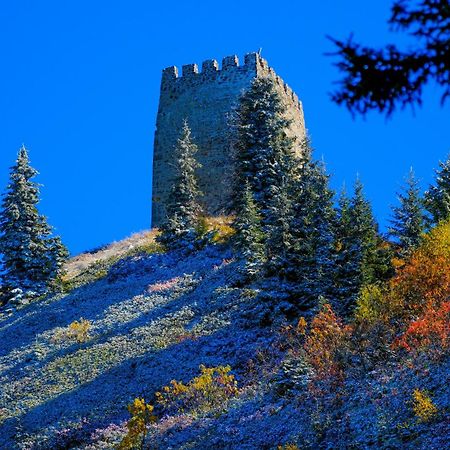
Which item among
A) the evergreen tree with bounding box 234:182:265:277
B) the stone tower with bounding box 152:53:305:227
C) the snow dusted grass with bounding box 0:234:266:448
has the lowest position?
the snow dusted grass with bounding box 0:234:266:448

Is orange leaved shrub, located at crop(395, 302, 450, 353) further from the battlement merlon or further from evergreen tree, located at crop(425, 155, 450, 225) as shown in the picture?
the battlement merlon

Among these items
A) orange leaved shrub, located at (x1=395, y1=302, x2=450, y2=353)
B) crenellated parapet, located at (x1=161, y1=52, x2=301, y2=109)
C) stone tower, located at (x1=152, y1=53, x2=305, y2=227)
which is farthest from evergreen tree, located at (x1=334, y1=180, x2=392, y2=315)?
crenellated parapet, located at (x1=161, y1=52, x2=301, y2=109)

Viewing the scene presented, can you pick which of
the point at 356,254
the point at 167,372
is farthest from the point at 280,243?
the point at 167,372

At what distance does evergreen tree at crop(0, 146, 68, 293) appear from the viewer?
41.2 meters

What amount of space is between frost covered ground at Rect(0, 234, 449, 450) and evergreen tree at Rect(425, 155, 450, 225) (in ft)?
33.6

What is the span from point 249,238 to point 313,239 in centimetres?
545

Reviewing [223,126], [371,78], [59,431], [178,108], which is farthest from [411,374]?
[178,108]

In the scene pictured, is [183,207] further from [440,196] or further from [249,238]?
[440,196]

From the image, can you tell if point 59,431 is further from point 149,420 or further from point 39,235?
point 39,235

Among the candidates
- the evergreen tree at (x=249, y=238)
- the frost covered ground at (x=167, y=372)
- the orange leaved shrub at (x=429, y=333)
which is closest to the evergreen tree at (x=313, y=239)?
the frost covered ground at (x=167, y=372)

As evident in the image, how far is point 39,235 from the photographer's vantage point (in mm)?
43219

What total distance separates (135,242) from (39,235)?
5.58 meters

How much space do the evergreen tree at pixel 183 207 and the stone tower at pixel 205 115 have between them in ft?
8.82

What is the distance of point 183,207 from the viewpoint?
40.3 m
